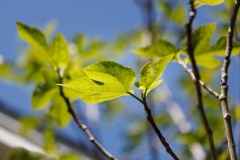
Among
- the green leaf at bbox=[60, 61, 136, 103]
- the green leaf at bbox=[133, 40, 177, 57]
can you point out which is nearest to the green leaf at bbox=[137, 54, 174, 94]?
the green leaf at bbox=[60, 61, 136, 103]

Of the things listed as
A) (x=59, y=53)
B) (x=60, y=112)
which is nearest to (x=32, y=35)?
(x=59, y=53)

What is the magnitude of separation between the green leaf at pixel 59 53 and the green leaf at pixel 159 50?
0.19 m

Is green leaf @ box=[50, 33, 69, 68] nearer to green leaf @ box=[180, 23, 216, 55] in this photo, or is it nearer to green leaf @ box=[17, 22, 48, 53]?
green leaf @ box=[17, 22, 48, 53]

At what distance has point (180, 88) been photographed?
242cm

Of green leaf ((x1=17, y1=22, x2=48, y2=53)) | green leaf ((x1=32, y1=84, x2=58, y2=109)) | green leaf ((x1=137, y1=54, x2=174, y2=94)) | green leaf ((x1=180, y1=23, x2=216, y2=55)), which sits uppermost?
green leaf ((x1=17, y1=22, x2=48, y2=53))

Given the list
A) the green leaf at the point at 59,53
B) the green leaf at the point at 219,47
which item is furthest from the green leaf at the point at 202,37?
the green leaf at the point at 59,53

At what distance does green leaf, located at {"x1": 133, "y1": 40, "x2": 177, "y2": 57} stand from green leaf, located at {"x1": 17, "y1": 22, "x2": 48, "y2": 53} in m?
0.24

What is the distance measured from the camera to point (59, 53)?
0.98 m

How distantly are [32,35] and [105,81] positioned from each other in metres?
0.40

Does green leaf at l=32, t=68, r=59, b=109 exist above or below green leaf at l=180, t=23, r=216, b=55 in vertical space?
above

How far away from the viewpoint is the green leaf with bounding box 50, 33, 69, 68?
0.96 metres

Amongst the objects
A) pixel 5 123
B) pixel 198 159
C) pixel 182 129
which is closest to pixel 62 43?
pixel 198 159

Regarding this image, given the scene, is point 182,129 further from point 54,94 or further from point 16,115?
point 16,115

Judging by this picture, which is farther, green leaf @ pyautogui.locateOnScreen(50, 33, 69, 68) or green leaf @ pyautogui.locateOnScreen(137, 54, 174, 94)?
green leaf @ pyautogui.locateOnScreen(50, 33, 69, 68)
